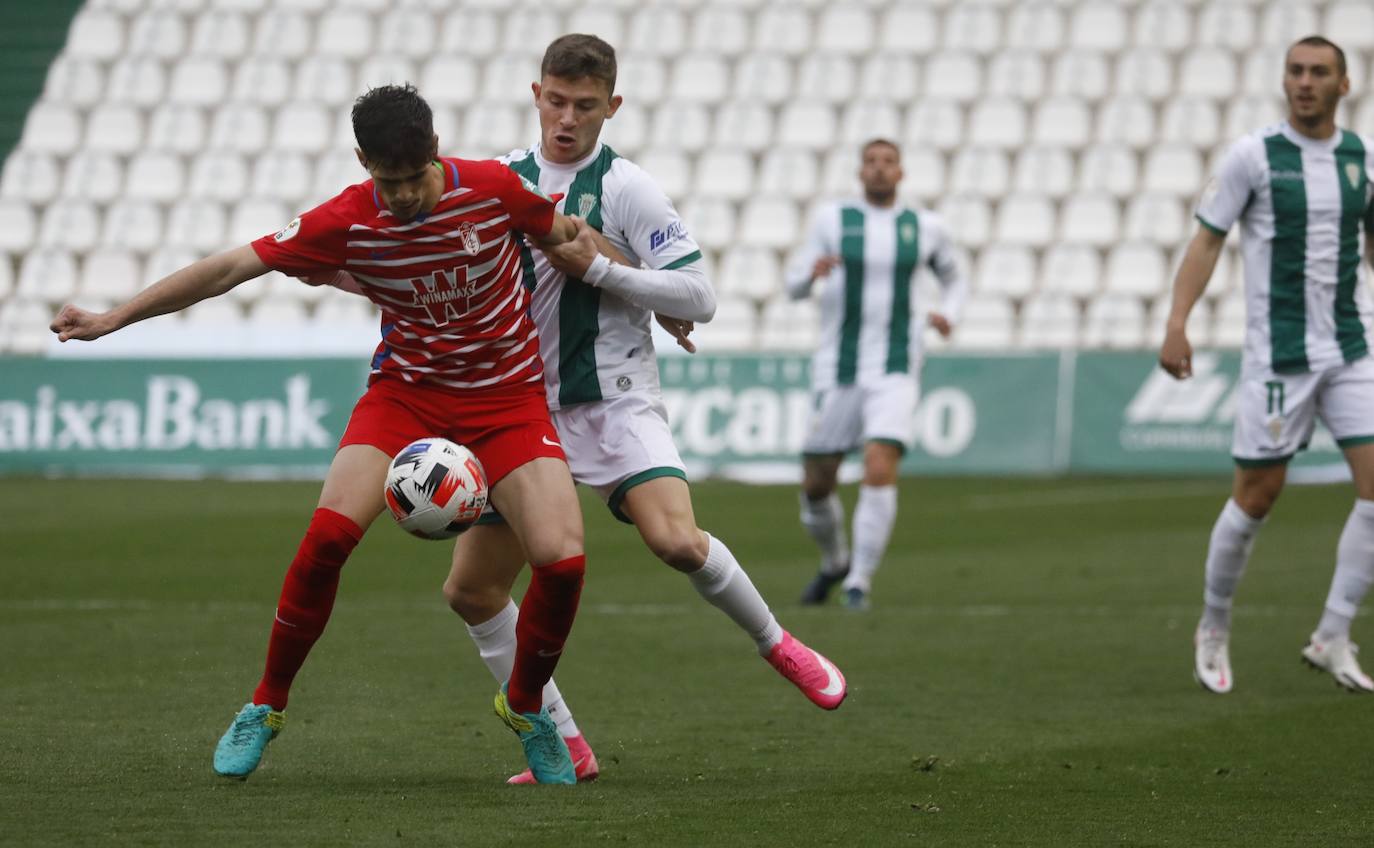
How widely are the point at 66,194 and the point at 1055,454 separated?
479 inches

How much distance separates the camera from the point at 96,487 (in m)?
17.4

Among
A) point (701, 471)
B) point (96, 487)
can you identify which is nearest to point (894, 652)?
point (701, 471)

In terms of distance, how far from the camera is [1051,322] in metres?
19.4

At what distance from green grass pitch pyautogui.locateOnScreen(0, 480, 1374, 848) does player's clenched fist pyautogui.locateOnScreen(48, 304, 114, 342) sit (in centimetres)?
110

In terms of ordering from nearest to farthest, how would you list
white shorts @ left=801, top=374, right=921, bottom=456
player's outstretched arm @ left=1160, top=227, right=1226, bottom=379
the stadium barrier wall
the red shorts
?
the red shorts → player's outstretched arm @ left=1160, top=227, right=1226, bottom=379 → white shorts @ left=801, top=374, right=921, bottom=456 → the stadium barrier wall

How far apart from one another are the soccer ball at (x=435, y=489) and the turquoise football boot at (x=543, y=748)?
21.3 inches

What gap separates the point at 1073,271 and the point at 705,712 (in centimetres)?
1449

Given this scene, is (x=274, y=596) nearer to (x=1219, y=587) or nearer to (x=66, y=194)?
(x=1219, y=587)

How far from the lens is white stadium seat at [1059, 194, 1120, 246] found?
20.2 meters

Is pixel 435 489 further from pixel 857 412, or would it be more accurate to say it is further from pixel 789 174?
pixel 789 174

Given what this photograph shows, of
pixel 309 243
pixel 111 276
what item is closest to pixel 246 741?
pixel 309 243

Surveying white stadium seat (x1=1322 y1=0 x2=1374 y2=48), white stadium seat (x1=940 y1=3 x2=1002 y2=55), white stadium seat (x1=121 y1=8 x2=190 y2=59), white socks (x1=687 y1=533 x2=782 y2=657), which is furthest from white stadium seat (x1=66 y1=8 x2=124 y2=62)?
white socks (x1=687 y1=533 x2=782 y2=657)

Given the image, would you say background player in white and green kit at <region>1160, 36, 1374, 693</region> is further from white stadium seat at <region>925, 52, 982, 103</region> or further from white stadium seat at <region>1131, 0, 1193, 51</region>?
white stadium seat at <region>1131, 0, 1193, 51</region>

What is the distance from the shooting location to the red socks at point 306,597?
4.72 meters
